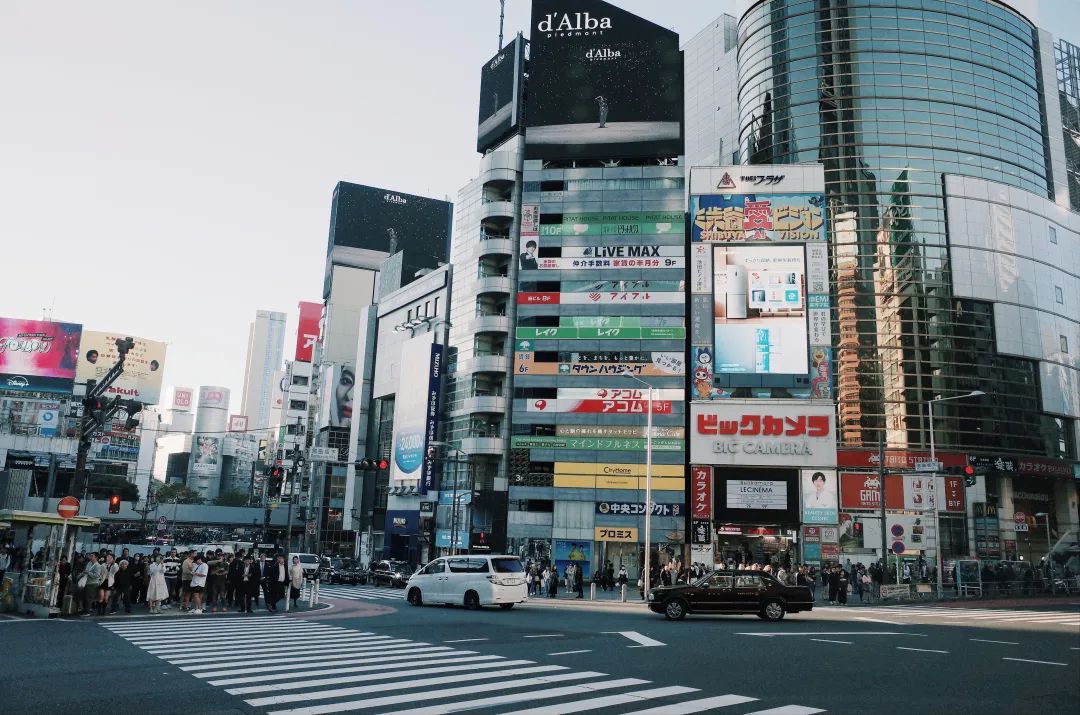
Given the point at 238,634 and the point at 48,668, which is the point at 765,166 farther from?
the point at 48,668

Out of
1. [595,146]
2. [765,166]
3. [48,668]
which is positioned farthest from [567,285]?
[48,668]

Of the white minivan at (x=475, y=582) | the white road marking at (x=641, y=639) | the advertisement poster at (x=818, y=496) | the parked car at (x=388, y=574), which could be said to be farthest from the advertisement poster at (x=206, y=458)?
the white road marking at (x=641, y=639)

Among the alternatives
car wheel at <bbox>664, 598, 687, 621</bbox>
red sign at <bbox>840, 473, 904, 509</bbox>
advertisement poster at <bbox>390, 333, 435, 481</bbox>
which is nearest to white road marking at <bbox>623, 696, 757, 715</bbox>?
car wheel at <bbox>664, 598, 687, 621</bbox>

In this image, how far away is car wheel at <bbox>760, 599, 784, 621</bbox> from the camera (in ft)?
76.6

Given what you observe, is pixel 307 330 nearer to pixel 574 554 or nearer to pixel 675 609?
pixel 574 554

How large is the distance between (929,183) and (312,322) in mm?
94397

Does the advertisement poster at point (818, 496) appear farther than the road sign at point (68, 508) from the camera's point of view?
A: Yes

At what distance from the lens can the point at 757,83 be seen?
72000 millimetres

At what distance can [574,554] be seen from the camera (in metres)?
58.6

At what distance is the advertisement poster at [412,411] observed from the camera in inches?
2768

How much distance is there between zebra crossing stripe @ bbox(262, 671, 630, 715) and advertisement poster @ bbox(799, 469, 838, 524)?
155 feet

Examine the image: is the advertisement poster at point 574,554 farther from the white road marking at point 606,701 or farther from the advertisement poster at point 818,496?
the white road marking at point 606,701

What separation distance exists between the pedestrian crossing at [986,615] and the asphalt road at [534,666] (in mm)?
1433

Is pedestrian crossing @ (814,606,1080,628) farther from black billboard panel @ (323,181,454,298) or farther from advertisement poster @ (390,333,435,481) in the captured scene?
black billboard panel @ (323,181,454,298)
